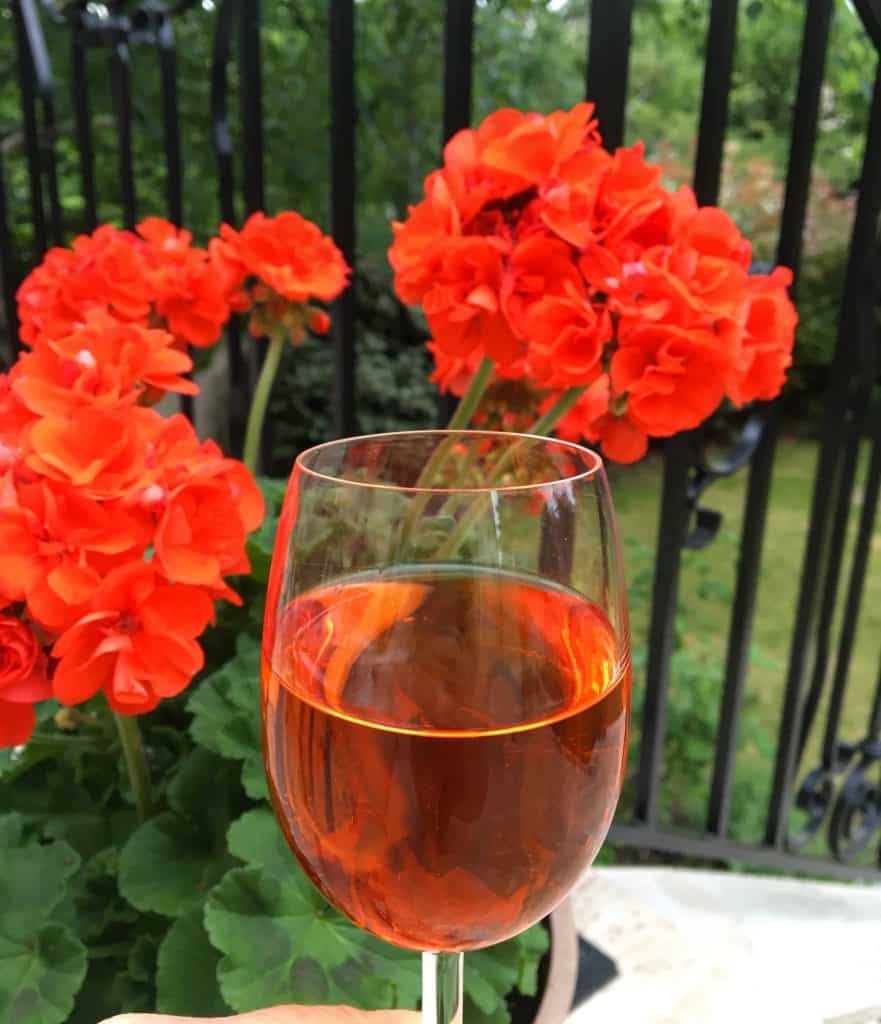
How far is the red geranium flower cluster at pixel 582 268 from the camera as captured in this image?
2.23 ft

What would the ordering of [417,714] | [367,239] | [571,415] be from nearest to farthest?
[417,714] < [571,415] < [367,239]

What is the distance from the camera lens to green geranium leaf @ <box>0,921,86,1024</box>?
63 centimetres

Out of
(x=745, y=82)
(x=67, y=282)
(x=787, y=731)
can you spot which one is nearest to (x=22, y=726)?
(x=67, y=282)

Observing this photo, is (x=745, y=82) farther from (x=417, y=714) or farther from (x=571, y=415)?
(x=417, y=714)

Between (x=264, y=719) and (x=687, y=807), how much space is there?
1901mm

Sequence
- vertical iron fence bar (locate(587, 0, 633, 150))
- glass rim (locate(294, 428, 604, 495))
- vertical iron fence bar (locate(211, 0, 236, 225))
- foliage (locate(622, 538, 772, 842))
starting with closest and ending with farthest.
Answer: glass rim (locate(294, 428, 604, 495)) < vertical iron fence bar (locate(587, 0, 633, 150)) < vertical iron fence bar (locate(211, 0, 236, 225)) < foliage (locate(622, 538, 772, 842))

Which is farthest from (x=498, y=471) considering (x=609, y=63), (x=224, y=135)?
(x=224, y=135)

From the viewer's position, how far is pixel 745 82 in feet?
16.0

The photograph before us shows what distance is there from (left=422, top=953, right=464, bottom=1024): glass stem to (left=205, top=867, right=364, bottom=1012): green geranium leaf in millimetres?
158

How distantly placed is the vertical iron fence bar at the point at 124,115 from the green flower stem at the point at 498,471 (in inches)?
38.7

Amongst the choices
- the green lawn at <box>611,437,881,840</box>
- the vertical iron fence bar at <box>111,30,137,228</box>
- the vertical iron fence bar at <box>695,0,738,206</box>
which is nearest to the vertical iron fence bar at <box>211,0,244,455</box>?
the vertical iron fence bar at <box>111,30,137,228</box>

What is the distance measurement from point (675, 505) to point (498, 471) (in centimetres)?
82

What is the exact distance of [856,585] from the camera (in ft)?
5.10

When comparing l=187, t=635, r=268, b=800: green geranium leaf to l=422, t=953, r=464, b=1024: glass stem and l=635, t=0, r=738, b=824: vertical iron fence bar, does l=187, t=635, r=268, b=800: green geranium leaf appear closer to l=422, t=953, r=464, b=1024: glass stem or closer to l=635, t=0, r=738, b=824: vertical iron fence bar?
l=422, t=953, r=464, b=1024: glass stem
